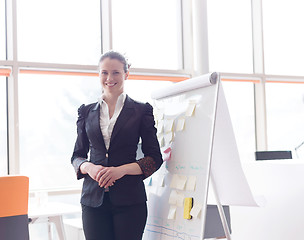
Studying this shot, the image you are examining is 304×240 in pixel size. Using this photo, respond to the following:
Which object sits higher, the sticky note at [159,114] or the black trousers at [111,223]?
the sticky note at [159,114]

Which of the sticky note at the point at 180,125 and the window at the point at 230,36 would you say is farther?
the window at the point at 230,36

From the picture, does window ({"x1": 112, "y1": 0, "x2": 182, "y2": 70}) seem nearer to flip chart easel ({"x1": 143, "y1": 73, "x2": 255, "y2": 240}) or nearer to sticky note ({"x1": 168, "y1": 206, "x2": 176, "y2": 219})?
flip chart easel ({"x1": 143, "y1": 73, "x2": 255, "y2": 240})

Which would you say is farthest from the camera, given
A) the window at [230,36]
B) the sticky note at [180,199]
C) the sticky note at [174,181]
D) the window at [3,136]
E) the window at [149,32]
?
the window at [230,36]

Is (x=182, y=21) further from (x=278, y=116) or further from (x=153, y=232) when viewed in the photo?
(x=153, y=232)

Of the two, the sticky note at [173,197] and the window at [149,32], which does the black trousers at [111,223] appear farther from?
the window at [149,32]

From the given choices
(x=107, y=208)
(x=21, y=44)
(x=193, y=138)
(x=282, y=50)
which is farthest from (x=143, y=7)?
(x=107, y=208)

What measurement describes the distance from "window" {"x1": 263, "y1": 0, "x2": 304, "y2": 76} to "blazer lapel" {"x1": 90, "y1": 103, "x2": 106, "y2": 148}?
3.91 meters

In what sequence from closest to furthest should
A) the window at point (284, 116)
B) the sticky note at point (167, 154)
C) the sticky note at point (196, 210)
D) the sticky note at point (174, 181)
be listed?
the sticky note at point (196, 210) < the sticky note at point (174, 181) < the sticky note at point (167, 154) < the window at point (284, 116)

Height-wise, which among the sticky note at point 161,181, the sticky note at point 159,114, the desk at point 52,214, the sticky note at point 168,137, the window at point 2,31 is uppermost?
the window at point 2,31

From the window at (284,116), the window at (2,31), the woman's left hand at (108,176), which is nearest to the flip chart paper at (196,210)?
the woman's left hand at (108,176)

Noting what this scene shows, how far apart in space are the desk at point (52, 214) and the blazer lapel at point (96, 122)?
117cm

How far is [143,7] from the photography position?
16.8 feet

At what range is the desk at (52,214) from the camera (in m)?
3.19

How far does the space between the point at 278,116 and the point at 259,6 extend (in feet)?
4.67
